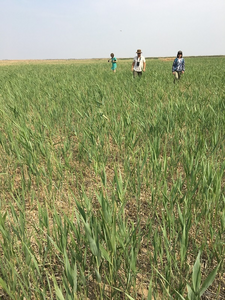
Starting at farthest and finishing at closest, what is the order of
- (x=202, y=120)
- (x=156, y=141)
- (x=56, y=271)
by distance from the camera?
1. (x=202, y=120)
2. (x=156, y=141)
3. (x=56, y=271)

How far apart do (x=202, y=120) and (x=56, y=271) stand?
200 cm

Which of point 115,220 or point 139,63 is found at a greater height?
point 139,63

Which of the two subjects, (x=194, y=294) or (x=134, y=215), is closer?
(x=194, y=294)

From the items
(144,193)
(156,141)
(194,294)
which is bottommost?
(144,193)

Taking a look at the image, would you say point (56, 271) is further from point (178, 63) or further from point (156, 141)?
point (178, 63)

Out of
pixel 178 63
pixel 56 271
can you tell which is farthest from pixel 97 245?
pixel 178 63

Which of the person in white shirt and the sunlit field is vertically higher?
the person in white shirt

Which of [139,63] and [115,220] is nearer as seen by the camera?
[115,220]

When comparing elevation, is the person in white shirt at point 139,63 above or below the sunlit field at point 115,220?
above

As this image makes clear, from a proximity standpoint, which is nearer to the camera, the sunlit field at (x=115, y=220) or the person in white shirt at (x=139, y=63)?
the sunlit field at (x=115, y=220)

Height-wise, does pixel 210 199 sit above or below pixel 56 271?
above

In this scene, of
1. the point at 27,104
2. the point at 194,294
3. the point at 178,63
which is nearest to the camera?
the point at 194,294

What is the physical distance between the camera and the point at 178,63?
6402mm

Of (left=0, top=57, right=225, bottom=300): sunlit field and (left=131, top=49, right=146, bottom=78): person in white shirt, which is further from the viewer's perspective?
(left=131, top=49, right=146, bottom=78): person in white shirt
